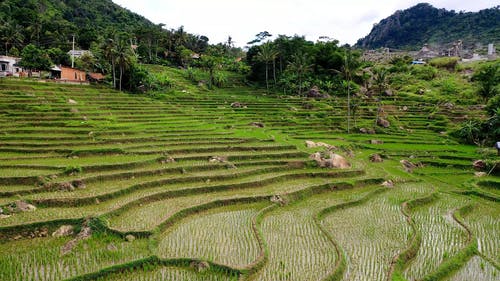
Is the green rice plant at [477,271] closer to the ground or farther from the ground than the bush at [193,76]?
closer to the ground

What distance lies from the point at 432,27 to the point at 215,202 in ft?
355

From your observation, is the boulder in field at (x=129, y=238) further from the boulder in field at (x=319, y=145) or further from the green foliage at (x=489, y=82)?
the green foliage at (x=489, y=82)

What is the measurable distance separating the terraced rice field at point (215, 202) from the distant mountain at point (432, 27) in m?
78.0

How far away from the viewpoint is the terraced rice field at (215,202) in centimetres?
1022

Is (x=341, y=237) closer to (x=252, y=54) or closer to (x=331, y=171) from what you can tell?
(x=331, y=171)

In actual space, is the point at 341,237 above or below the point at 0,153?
below

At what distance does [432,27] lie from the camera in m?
101

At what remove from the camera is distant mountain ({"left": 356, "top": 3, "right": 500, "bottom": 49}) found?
9069 centimetres

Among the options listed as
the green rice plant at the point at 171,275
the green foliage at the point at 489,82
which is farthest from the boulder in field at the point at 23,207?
the green foliage at the point at 489,82

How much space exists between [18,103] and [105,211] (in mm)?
17699

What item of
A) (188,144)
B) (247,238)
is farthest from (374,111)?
(247,238)

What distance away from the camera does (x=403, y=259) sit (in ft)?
36.3

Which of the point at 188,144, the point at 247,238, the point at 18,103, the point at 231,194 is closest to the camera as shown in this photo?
the point at 247,238

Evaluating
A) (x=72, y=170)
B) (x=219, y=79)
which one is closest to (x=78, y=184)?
(x=72, y=170)
